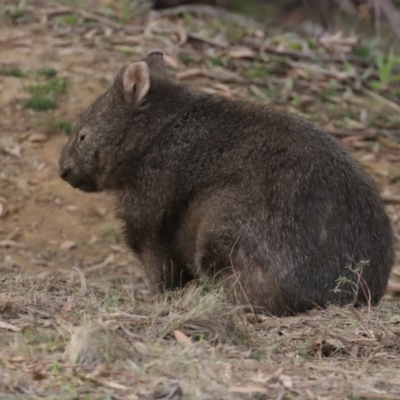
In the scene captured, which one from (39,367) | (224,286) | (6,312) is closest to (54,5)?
(224,286)

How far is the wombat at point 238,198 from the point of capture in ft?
20.9

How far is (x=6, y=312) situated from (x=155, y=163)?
74.4 inches

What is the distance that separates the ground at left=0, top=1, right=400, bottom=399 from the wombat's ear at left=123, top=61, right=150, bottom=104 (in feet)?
3.44

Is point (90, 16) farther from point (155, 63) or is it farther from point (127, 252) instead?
point (155, 63)

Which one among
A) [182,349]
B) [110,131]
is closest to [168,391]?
[182,349]

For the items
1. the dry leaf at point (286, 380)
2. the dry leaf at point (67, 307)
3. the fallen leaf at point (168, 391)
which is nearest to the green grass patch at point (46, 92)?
the dry leaf at point (67, 307)

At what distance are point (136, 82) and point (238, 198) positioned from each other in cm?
126

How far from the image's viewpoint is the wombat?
6.38m

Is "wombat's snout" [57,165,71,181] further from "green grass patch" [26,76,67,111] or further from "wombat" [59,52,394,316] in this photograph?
"green grass patch" [26,76,67,111]

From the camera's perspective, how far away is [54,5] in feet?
41.6

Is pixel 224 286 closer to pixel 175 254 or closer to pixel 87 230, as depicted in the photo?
pixel 175 254

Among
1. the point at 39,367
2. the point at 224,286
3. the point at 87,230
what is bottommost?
the point at 87,230

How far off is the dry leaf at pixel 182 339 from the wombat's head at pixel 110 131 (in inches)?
89.1

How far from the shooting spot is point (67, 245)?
372 inches
